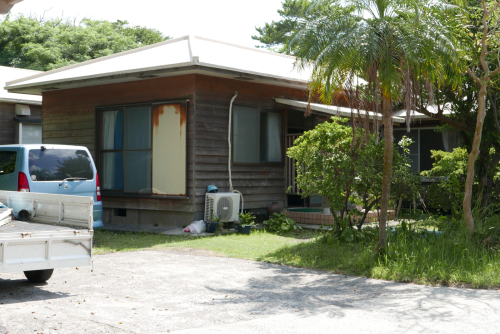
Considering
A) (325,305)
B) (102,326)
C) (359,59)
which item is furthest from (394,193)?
(102,326)

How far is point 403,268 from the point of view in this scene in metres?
6.89

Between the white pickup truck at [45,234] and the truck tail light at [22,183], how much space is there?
1.66m

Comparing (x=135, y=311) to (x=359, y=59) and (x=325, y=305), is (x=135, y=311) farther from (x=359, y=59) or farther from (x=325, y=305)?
(x=359, y=59)

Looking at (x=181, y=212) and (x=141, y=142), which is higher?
(x=141, y=142)

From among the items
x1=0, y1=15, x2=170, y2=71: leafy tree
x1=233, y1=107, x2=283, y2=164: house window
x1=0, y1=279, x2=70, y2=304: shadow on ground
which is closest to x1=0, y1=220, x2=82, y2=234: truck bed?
x1=0, y1=279, x2=70, y2=304: shadow on ground

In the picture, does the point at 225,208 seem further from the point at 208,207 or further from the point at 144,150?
the point at 144,150

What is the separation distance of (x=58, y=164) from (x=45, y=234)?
376 cm

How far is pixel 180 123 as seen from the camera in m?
11.4

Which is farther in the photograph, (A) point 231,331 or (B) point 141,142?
(B) point 141,142

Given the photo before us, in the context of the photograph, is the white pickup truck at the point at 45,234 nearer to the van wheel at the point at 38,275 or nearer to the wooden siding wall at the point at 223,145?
the van wheel at the point at 38,275

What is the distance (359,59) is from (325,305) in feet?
10.9

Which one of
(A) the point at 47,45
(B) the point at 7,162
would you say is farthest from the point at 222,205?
(A) the point at 47,45

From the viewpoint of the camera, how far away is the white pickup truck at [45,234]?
536 centimetres

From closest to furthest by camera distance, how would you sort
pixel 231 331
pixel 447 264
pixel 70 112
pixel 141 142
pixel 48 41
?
pixel 231 331 < pixel 447 264 < pixel 141 142 < pixel 70 112 < pixel 48 41
